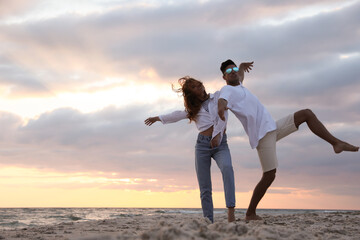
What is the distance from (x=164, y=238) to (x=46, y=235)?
328cm

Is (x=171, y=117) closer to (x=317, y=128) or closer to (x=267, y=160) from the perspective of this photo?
(x=267, y=160)

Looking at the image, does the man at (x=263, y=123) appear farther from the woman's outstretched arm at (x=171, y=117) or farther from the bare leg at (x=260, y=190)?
the woman's outstretched arm at (x=171, y=117)

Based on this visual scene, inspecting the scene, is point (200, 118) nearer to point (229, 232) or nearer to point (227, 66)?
point (227, 66)

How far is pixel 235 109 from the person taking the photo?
5.35 metres

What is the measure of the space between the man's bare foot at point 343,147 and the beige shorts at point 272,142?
0.65m

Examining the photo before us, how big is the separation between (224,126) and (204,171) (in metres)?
0.76

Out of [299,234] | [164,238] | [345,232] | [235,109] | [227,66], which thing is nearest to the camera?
[164,238]

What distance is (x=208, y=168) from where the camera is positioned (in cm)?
525

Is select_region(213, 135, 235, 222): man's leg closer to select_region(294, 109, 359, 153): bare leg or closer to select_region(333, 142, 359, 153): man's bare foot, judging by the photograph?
select_region(294, 109, 359, 153): bare leg

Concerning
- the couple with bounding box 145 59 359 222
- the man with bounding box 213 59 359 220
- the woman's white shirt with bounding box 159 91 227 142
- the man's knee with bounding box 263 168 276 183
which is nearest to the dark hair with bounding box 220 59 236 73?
the couple with bounding box 145 59 359 222

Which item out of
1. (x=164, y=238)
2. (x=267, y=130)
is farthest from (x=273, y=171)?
(x=164, y=238)

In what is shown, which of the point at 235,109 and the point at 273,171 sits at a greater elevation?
the point at 235,109

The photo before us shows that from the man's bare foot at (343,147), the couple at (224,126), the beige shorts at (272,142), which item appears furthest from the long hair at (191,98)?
the man's bare foot at (343,147)

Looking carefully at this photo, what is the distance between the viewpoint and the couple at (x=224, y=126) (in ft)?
16.4
